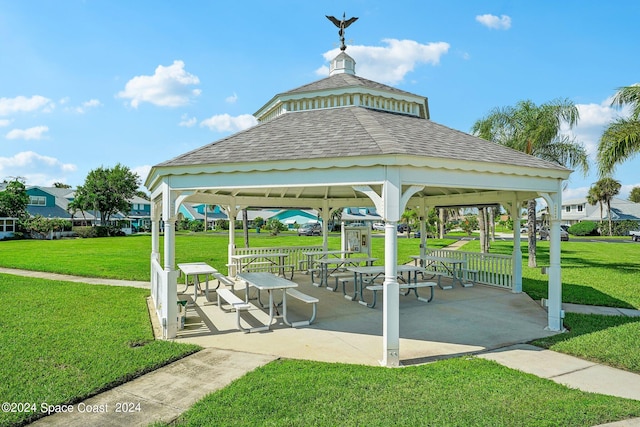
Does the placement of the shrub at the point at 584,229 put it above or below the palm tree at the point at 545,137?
below

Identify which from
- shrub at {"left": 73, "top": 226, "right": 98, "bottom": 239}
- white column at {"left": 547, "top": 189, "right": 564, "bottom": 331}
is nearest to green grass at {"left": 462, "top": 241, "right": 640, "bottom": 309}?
white column at {"left": 547, "top": 189, "right": 564, "bottom": 331}

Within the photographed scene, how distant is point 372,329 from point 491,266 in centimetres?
743

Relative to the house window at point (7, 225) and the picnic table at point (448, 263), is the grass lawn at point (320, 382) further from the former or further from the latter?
the house window at point (7, 225)

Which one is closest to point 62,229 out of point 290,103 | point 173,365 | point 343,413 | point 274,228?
point 274,228

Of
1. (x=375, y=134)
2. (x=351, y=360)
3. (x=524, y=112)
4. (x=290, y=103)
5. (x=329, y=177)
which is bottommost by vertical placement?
(x=351, y=360)

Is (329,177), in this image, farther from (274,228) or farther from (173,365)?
(274,228)

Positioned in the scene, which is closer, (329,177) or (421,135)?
(329,177)

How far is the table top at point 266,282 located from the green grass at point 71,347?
2056mm

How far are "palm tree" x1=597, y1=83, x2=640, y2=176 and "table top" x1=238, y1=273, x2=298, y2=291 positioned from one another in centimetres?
1334

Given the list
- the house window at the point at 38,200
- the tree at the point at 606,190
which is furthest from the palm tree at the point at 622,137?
the house window at the point at 38,200

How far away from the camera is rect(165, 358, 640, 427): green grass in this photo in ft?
12.7

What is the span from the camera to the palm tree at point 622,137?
45.2 ft

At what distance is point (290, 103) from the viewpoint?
34.1 ft

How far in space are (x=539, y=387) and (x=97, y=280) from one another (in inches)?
556
